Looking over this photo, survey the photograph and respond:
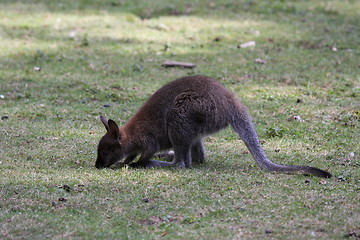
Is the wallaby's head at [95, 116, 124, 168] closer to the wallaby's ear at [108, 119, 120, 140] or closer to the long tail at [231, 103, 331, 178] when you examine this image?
the wallaby's ear at [108, 119, 120, 140]

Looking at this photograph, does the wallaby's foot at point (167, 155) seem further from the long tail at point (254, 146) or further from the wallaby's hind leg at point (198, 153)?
the long tail at point (254, 146)

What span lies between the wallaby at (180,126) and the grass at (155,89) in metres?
0.29

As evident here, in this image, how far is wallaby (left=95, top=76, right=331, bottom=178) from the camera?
22.2ft

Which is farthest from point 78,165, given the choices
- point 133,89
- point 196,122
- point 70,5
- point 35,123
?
point 70,5

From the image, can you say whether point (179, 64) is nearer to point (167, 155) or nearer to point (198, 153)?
point (167, 155)

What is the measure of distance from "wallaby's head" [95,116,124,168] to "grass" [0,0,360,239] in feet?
0.72

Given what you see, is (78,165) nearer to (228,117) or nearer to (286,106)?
(228,117)

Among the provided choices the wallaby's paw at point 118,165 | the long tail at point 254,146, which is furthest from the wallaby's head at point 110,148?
the long tail at point 254,146

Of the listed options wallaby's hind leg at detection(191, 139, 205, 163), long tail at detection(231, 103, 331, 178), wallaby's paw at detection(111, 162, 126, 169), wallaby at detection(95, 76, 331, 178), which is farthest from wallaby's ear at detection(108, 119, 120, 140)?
long tail at detection(231, 103, 331, 178)

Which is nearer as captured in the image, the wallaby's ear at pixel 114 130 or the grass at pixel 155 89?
the grass at pixel 155 89

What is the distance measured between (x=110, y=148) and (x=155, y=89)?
3.77 m

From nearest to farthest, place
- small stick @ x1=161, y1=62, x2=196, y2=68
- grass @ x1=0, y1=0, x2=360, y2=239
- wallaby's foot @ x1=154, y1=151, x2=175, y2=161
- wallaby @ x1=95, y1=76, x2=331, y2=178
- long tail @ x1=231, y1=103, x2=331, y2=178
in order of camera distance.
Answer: grass @ x1=0, y1=0, x2=360, y2=239, long tail @ x1=231, y1=103, x2=331, y2=178, wallaby @ x1=95, y1=76, x2=331, y2=178, wallaby's foot @ x1=154, y1=151, x2=175, y2=161, small stick @ x1=161, y1=62, x2=196, y2=68

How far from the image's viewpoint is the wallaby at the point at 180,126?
678 centimetres

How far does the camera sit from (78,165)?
7.00m
